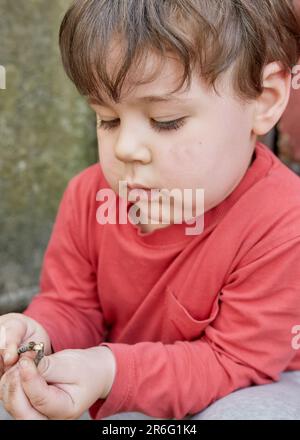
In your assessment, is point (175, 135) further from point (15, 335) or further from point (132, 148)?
point (15, 335)

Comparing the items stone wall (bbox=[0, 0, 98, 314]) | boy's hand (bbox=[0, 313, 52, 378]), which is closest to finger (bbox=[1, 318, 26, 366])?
boy's hand (bbox=[0, 313, 52, 378])

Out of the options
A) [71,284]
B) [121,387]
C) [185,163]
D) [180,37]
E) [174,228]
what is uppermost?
[180,37]

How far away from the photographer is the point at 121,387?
41.3 inches

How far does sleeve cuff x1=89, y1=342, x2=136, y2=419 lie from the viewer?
1.05 metres

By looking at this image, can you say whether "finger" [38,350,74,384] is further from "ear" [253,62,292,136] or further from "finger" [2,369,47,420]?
"ear" [253,62,292,136]

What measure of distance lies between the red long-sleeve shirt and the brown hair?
0.62 feet

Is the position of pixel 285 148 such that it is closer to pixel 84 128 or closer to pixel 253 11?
pixel 84 128

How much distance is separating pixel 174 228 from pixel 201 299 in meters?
0.12

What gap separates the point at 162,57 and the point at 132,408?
502mm

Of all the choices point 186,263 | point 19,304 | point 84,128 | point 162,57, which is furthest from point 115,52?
point 19,304

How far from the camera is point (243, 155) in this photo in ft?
3.60

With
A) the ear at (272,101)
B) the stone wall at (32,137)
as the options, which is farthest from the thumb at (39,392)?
the stone wall at (32,137)

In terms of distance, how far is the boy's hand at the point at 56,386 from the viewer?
93 cm

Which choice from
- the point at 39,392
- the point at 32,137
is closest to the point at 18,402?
the point at 39,392
